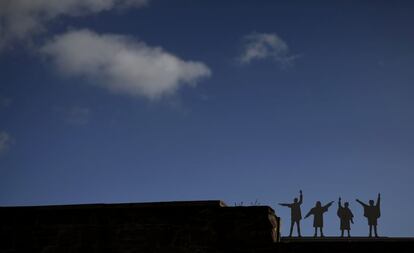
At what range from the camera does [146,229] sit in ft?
38.9

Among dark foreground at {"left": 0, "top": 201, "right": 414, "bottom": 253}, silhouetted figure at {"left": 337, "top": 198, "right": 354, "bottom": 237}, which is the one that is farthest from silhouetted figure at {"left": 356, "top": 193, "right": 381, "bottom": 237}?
dark foreground at {"left": 0, "top": 201, "right": 414, "bottom": 253}

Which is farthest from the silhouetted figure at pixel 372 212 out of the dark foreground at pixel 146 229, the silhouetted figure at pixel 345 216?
the dark foreground at pixel 146 229

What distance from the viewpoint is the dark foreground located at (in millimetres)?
11344

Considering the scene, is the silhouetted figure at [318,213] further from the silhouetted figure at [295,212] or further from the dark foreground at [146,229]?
the dark foreground at [146,229]

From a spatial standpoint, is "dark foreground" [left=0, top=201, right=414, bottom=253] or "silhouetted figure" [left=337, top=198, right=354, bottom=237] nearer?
"dark foreground" [left=0, top=201, right=414, bottom=253]

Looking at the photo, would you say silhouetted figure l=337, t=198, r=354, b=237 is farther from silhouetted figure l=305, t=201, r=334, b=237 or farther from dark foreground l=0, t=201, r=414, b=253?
dark foreground l=0, t=201, r=414, b=253

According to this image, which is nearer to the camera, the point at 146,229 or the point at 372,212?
the point at 146,229

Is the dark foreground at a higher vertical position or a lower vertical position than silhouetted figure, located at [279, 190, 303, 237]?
lower

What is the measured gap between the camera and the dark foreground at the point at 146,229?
37.2 feet

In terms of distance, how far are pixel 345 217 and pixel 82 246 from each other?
426 inches

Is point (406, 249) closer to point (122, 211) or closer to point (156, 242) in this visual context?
point (156, 242)

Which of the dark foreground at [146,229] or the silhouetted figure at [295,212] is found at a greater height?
the silhouetted figure at [295,212]

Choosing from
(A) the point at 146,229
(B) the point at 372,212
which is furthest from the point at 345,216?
(A) the point at 146,229

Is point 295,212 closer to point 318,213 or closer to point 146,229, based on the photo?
point 318,213
